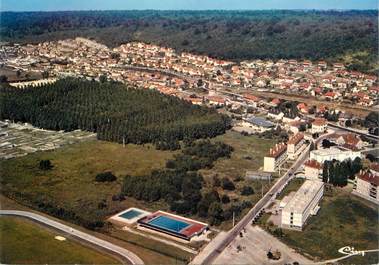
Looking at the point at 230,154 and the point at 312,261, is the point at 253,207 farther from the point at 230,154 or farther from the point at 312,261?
the point at 230,154

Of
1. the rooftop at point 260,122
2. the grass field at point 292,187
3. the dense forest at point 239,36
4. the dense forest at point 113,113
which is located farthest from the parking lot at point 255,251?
the dense forest at point 239,36

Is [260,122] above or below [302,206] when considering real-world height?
below

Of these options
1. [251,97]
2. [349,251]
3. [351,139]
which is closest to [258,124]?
[351,139]

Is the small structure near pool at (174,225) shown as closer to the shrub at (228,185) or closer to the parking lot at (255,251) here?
the parking lot at (255,251)

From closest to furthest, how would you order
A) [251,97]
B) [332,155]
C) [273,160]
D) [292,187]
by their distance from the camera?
[292,187]
[273,160]
[332,155]
[251,97]

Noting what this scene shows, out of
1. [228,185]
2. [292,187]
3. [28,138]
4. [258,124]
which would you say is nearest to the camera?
[228,185]

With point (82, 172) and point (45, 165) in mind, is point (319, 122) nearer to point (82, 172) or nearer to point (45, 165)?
point (82, 172)

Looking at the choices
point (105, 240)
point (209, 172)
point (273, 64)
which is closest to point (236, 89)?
point (273, 64)
